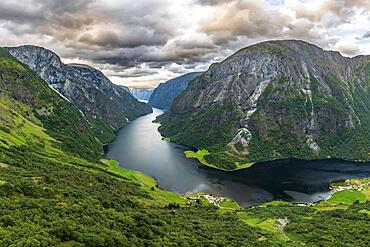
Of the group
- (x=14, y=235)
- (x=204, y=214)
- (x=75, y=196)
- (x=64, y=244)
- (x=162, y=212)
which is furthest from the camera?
(x=204, y=214)

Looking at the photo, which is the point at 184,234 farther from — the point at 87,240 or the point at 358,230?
the point at 358,230

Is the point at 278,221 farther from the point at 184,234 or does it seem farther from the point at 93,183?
the point at 93,183

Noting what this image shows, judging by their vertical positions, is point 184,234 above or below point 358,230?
below

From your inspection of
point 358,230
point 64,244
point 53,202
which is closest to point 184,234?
point 53,202

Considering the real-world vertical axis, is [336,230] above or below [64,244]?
above

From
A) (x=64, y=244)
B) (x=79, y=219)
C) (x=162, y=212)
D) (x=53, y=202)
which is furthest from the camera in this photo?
(x=162, y=212)

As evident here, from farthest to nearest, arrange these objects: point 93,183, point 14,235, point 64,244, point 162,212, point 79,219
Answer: point 93,183
point 162,212
point 79,219
point 64,244
point 14,235

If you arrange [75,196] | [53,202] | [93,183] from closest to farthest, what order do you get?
[53,202]
[75,196]
[93,183]

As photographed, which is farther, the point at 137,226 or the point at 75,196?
the point at 75,196

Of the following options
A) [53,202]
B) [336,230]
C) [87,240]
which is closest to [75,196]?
[53,202]
